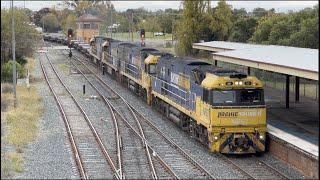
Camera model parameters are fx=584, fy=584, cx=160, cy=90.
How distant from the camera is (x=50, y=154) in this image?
22328mm

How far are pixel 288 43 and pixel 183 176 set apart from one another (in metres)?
37.4

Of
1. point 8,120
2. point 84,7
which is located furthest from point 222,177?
point 84,7

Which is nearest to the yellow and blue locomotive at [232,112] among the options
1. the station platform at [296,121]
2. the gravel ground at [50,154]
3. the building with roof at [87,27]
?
the station platform at [296,121]

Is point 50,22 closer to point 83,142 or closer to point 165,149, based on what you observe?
point 83,142

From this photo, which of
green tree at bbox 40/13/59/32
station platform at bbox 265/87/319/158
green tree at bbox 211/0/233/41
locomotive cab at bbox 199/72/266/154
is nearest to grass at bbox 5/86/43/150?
locomotive cab at bbox 199/72/266/154

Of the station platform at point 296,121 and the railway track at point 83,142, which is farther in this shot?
the station platform at point 296,121

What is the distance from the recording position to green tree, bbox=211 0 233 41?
241 ft

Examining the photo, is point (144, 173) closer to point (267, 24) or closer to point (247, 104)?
point (247, 104)

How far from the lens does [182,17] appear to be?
244 ft

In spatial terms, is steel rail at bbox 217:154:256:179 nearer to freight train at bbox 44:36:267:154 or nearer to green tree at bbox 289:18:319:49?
freight train at bbox 44:36:267:154

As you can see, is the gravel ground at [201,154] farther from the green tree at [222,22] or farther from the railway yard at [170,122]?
the green tree at [222,22]

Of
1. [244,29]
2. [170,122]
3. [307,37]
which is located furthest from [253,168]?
[244,29]

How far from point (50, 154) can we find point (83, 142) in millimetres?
2707

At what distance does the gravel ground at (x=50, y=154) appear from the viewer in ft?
63.2
